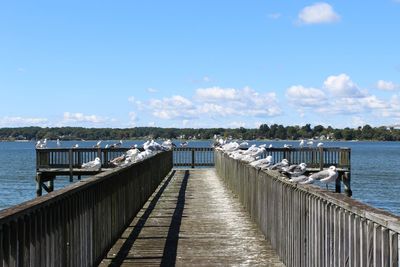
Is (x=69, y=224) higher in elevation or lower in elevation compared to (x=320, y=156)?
higher

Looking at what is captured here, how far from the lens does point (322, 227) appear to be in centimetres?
659

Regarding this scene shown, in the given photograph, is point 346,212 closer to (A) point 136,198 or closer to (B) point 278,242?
(B) point 278,242

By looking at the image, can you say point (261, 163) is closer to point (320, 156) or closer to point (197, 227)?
point (197, 227)

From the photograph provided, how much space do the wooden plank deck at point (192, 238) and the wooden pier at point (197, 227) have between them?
16mm

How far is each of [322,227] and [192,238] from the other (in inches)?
195

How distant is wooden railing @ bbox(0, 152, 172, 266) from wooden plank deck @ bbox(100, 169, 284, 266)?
399 mm

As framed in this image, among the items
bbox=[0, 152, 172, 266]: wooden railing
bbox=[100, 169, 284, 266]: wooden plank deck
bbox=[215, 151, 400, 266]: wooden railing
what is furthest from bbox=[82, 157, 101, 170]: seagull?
bbox=[215, 151, 400, 266]: wooden railing

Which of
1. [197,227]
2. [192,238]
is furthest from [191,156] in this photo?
[192,238]

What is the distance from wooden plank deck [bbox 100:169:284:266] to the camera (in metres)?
9.36

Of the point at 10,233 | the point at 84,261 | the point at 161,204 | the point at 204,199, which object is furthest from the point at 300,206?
the point at 204,199

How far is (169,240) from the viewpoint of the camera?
436 inches

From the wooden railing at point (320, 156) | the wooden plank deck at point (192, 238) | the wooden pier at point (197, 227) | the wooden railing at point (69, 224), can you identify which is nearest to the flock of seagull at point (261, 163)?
the wooden pier at point (197, 227)

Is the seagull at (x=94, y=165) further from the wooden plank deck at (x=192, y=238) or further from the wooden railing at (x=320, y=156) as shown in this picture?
the wooden plank deck at (x=192, y=238)

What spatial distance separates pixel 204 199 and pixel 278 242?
9003mm
